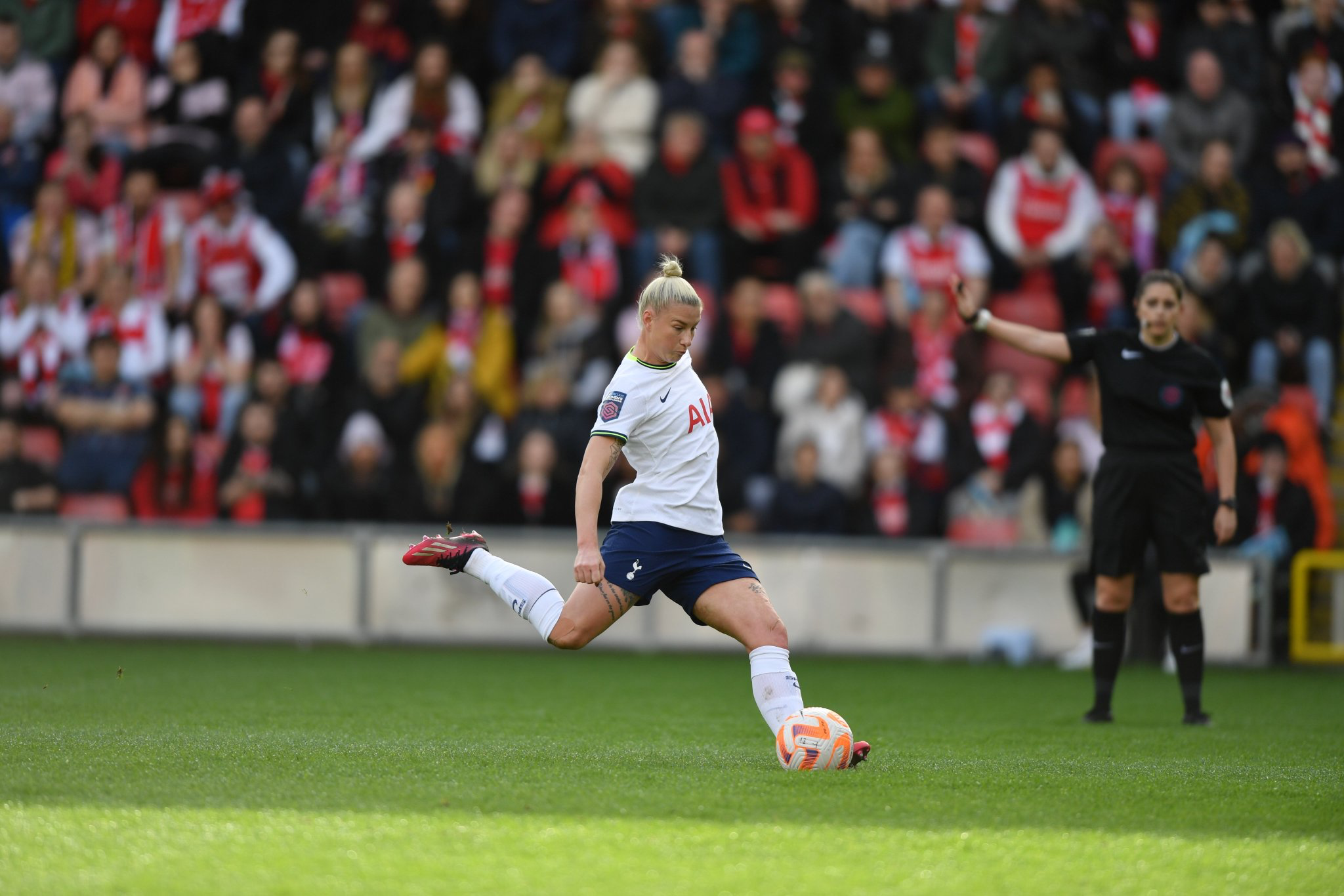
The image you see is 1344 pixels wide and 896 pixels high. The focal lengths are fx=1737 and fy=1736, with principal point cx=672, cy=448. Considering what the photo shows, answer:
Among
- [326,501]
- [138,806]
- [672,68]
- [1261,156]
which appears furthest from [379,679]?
[1261,156]

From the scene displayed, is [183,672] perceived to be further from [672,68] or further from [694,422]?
[672,68]

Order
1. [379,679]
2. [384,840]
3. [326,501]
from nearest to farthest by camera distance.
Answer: [384,840]
[379,679]
[326,501]

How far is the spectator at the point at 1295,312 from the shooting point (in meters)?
13.2

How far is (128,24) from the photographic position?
17.0m

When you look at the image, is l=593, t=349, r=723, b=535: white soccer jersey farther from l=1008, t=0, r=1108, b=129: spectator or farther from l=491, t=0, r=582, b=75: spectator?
l=491, t=0, r=582, b=75: spectator

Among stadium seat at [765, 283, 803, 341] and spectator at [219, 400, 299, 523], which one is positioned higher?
stadium seat at [765, 283, 803, 341]

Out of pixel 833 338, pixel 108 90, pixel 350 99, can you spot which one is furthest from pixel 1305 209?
pixel 108 90

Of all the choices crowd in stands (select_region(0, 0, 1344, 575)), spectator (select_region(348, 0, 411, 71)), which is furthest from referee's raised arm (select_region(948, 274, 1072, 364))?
spectator (select_region(348, 0, 411, 71))

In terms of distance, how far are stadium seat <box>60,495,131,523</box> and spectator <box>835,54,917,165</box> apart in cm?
680

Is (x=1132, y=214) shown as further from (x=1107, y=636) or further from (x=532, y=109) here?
(x=1107, y=636)

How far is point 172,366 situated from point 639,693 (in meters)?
6.83

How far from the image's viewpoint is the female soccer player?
242 inches

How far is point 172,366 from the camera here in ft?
47.8

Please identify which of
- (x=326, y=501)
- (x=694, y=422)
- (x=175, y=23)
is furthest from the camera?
(x=175, y=23)
